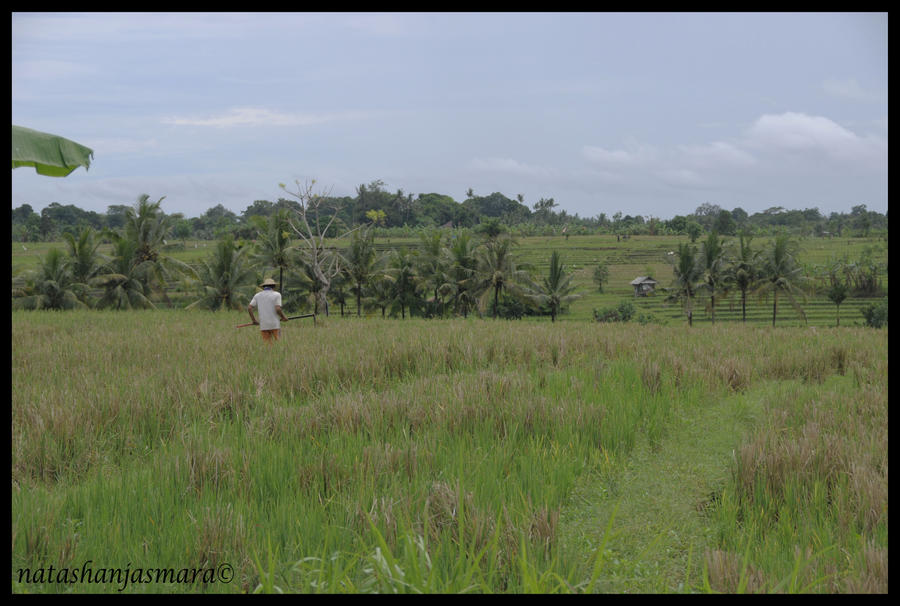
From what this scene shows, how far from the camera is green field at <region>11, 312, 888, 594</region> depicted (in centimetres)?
229

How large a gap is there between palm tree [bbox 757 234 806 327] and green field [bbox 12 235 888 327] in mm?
1593

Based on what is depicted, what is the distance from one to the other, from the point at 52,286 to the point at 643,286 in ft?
203

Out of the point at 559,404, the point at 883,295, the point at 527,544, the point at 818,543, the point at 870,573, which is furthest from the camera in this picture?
the point at 883,295

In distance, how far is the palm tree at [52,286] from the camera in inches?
1215

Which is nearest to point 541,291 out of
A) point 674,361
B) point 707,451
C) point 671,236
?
point 674,361

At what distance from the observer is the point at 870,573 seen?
2.12 meters

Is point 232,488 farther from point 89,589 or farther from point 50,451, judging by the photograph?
point 50,451

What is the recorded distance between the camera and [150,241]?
3238 cm

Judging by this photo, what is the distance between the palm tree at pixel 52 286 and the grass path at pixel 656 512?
112ft

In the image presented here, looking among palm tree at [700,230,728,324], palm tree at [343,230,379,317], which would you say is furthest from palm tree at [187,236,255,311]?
palm tree at [700,230,728,324]

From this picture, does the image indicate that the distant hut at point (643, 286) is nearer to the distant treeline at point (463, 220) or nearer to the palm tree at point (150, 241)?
the distant treeline at point (463, 220)

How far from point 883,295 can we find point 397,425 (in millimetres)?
80682

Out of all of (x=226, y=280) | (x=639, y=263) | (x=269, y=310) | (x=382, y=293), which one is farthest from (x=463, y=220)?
(x=269, y=310)

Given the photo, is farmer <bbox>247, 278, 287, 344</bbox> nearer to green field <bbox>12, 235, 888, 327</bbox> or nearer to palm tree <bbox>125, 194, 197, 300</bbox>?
palm tree <bbox>125, 194, 197, 300</bbox>
